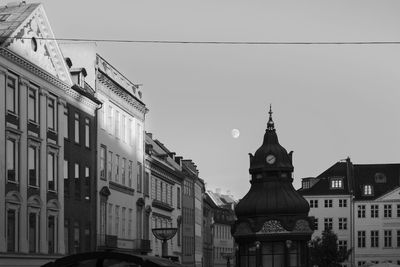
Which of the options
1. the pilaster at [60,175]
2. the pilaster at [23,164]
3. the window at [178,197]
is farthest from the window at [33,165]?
the window at [178,197]

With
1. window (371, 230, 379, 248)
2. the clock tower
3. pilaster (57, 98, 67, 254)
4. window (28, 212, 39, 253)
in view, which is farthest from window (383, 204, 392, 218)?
window (28, 212, 39, 253)

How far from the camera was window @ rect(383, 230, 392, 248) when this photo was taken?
120 metres

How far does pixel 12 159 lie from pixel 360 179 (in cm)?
9066

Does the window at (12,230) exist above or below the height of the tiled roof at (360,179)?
below

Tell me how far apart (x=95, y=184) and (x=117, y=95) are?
27.1 feet

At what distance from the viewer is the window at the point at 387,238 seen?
119625mm

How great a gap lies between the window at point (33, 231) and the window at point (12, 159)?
9.00 feet

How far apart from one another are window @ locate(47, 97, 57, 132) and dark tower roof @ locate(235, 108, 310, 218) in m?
35.7

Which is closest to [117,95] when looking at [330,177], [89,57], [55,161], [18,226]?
[89,57]

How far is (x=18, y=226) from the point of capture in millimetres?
41906

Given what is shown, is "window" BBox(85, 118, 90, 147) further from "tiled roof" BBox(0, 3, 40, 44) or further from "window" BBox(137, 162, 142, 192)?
"window" BBox(137, 162, 142, 192)

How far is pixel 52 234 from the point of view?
153ft

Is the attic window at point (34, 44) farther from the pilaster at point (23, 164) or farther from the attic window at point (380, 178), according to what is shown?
the attic window at point (380, 178)

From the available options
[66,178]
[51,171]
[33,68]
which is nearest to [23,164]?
[51,171]
